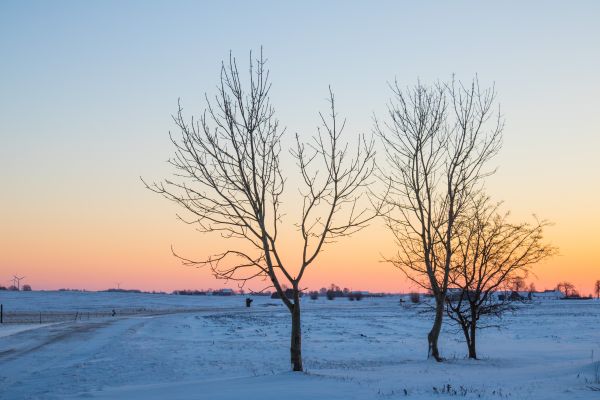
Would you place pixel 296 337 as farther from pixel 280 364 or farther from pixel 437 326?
pixel 437 326

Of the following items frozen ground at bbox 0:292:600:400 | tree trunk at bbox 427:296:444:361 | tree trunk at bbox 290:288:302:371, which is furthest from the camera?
tree trunk at bbox 427:296:444:361

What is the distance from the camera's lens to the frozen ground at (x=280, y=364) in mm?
12234

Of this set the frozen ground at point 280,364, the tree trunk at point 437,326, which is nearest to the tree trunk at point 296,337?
the frozen ground at point 280,364

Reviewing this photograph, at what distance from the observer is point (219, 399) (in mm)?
10969

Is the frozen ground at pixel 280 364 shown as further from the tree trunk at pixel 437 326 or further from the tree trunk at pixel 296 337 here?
the tree trunk at pixel 437 326

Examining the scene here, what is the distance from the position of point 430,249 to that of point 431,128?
4.07 meters

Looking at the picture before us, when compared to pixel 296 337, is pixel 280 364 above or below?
below

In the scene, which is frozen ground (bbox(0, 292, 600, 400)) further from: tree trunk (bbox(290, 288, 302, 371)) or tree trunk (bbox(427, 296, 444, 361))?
tree trunk (bbox(427, 296, 444, 361))

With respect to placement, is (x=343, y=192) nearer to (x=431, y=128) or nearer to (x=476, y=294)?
(x=431, y=128)

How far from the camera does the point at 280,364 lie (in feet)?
69.4

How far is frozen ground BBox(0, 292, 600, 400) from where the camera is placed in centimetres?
→ 1223

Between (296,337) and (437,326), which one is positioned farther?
(437,326)

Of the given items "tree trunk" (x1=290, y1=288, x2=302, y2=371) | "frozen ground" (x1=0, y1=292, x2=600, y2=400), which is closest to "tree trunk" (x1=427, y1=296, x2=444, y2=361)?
"frozen ground" (x1=0, y1=292, x2=600, y2=400)

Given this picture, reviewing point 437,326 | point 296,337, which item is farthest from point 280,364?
point 296,337
